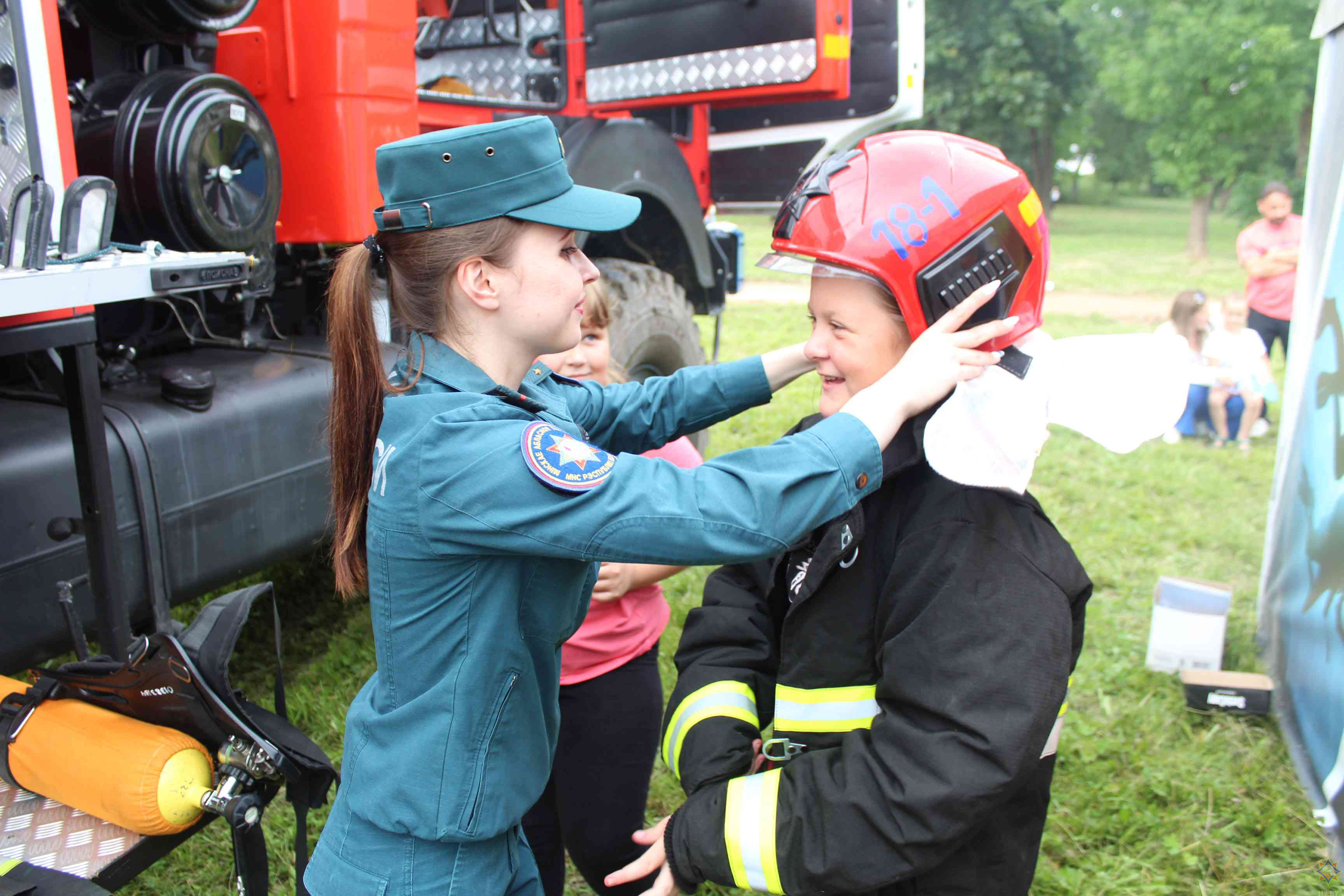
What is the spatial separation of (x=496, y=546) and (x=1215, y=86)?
29.5 metres

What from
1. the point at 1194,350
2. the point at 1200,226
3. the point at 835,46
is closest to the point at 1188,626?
the point at 835,46

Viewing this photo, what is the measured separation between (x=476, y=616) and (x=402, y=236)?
0.58 meters

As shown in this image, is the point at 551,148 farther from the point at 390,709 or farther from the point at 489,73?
the point at 489,73

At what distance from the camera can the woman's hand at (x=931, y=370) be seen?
1396 mm

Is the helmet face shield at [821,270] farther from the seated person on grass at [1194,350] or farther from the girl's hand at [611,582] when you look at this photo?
the seated person on grass at [1194,350]

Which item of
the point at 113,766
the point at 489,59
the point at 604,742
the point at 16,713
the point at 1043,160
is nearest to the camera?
the point at 113,766

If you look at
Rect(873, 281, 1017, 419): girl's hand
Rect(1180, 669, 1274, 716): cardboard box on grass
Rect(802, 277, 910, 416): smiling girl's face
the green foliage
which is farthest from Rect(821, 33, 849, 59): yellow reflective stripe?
the green foliage

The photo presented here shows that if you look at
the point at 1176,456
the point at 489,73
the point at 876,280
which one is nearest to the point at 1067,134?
the point at 1176,456

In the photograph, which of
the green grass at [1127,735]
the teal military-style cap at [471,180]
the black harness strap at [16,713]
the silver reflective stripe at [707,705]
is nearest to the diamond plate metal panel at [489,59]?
the green grass at [1127,735]

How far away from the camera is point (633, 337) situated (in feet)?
14.4

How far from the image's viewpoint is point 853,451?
1.38 m

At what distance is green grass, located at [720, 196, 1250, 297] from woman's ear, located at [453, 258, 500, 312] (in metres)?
7.32

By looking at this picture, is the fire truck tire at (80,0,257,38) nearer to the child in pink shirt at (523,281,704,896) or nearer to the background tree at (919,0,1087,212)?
the child in pink shirt at (523,281,704,896)

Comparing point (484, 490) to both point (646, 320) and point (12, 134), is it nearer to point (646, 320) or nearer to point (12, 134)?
point (12, 134)
